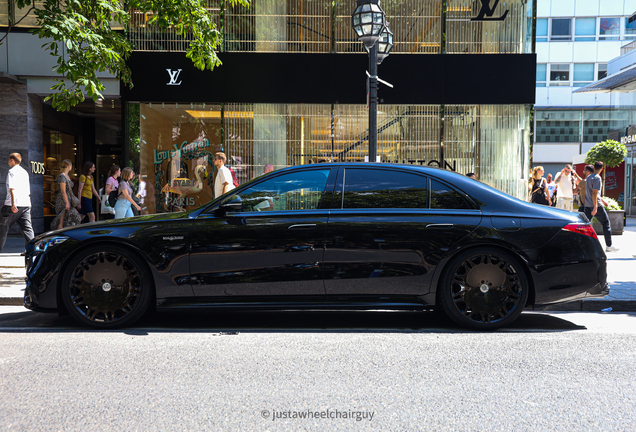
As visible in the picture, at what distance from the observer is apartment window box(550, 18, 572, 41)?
34.2 meters

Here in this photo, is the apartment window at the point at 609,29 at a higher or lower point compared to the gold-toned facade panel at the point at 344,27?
higher

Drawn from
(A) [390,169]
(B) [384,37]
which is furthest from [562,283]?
(B) [384,37]

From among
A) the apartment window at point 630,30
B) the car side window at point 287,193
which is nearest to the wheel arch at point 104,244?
the car side window at point 287,193

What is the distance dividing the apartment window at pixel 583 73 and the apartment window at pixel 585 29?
1.66 meters

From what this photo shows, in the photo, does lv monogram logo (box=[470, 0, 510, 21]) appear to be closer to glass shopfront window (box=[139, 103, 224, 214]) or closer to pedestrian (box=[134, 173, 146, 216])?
glass shopfront window (box=[139, 103, 224, 214])

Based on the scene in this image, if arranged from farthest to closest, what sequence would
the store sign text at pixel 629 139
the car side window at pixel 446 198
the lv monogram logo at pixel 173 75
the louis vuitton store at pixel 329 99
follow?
1. the store sign text at pixel 629 139
2. the louis vuitton store at pixel 329 99
3. the lv monogram logo at pixel 173 75
4. the car side window at pixel 446 198

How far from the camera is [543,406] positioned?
121 inches

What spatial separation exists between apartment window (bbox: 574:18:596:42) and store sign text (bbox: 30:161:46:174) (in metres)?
33.6

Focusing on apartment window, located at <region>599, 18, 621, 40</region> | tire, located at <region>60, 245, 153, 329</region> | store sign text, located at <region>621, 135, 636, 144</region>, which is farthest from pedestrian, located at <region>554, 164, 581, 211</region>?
apartment window, located at <region>599, 18, 621, 40</region>

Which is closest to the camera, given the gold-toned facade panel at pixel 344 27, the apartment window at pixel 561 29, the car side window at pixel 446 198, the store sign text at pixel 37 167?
the car side window at pixel 446 198

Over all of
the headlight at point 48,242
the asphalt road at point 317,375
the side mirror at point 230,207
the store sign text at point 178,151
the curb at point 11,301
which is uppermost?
the store sign text at point 178,151

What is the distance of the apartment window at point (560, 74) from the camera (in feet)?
115

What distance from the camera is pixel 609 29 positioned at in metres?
33.9

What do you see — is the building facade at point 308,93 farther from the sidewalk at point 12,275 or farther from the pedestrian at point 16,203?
the pedestrian at point 16,203
